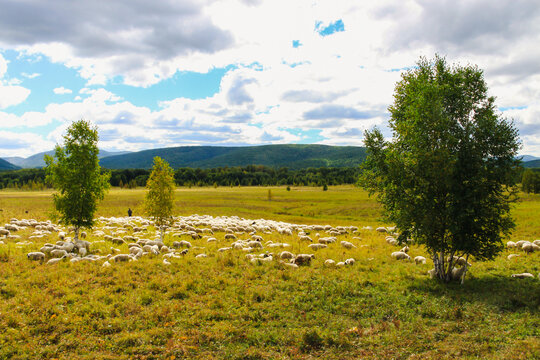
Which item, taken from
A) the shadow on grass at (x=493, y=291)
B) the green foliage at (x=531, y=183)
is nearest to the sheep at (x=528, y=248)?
the shadow on grass at (x=493, y=291)

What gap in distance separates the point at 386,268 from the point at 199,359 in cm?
1210

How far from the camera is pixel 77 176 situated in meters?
21.1

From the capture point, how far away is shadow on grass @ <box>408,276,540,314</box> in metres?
11.2

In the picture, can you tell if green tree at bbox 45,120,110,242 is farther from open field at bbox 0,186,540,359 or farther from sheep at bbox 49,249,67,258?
open field at bbox 0,186,540,359

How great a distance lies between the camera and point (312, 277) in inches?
569

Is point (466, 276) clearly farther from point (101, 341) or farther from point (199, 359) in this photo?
point (101, 341)

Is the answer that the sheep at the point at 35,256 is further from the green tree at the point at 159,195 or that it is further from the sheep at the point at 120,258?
the green tree at the point at 159,195

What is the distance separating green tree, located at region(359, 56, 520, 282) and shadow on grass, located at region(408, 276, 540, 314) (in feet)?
3.09

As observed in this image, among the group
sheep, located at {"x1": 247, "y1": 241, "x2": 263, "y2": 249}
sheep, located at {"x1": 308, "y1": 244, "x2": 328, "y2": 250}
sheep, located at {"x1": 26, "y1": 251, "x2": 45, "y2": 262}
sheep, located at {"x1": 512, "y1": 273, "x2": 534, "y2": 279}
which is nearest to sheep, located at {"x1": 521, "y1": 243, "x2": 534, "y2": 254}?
sheep, located at {"x1": 512, "y1": 273, "x2": 534, "y2": 279}

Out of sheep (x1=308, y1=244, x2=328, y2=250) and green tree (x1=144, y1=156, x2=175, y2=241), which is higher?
green tree (x1=144, y1=156, x2=175, y2=241)

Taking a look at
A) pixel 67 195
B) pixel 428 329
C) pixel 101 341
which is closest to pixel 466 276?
pixel 428 329

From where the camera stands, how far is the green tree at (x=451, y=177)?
13.4m

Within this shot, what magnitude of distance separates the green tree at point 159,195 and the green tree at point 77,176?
3844 mm

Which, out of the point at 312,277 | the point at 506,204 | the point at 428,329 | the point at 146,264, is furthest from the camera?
the point at 146,264
